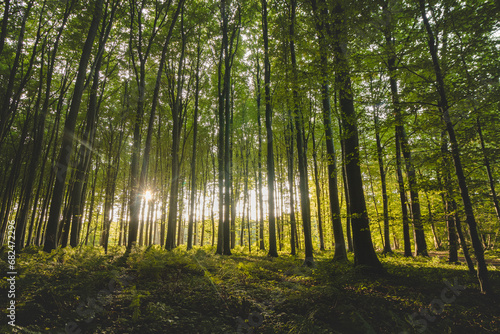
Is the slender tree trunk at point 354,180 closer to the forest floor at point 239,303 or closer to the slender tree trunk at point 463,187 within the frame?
the forest floor at point 239,303

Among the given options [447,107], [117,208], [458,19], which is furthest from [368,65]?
[117,208]

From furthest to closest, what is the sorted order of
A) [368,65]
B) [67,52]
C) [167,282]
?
[67,52] → [368,65] → [167,282]

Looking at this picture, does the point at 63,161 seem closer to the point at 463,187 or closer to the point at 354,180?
the point at 354,180

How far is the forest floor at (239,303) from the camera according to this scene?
3.50 m

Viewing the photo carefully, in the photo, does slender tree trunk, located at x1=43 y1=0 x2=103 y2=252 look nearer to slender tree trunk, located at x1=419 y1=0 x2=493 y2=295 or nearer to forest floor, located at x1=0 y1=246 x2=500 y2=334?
forest floor, located at x1=0 y1=246 x2=500 y2=334

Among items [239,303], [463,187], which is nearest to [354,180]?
[463,187]

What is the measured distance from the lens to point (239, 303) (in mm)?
4535

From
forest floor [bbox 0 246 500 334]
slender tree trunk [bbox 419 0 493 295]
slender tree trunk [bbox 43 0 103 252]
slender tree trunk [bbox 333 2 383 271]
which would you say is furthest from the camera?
slender tree trunk [bbox 43 0 103 252]

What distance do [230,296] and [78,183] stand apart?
9.08m

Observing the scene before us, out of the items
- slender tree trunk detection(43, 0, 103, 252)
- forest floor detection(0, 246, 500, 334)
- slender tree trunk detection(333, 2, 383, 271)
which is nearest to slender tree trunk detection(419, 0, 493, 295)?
forest floor detection(0, 246, 500, 334)

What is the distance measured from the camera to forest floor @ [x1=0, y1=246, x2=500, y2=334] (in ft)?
11.5

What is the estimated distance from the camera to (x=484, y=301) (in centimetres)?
448

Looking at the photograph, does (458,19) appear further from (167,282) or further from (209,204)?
(209,204)

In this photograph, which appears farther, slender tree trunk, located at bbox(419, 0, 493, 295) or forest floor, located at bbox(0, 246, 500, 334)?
slender tree trunk, located at bbox(419, 0, 493, 295)
